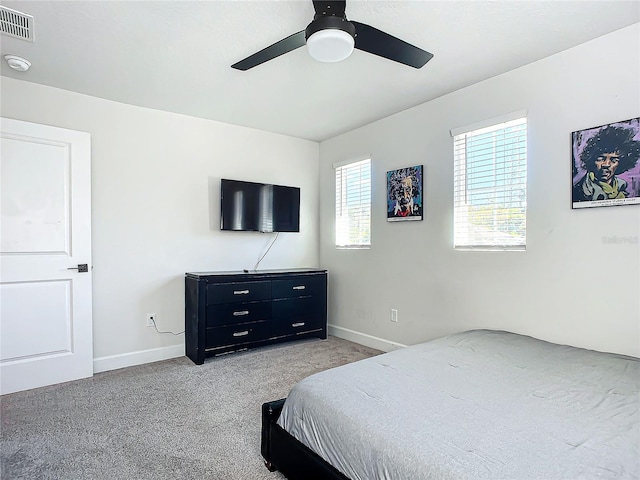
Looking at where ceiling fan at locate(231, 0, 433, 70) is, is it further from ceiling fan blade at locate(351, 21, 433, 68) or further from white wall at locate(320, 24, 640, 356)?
white wall at locate(320, 24, 640, 356)

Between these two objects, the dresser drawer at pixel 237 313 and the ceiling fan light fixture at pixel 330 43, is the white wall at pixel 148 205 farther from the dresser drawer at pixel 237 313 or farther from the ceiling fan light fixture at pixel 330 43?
the ceiling fan light fixture at pixel 330 43

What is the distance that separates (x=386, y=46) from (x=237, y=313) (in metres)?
2.72

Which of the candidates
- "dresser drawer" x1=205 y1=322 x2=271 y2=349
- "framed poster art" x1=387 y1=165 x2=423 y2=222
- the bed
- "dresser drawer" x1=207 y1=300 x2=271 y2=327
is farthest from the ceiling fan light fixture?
"dresser drawer" x1=205 y1=322 x2=271 y2=349

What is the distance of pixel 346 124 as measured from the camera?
13.5ft

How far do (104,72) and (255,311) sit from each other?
2465 millimetres

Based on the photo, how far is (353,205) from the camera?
434 centimetres

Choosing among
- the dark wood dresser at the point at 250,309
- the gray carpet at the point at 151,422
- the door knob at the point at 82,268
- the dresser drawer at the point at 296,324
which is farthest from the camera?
the dresser drawer at the point at 296,324

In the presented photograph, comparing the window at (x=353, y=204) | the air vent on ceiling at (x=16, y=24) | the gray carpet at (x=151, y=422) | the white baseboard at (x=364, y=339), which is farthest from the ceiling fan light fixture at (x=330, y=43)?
the white baseboard at (x=364, y=339)

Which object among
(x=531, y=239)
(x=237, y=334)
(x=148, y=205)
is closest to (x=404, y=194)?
(x=531, y=239)

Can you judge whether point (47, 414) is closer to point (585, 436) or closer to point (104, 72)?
point (104, 72)

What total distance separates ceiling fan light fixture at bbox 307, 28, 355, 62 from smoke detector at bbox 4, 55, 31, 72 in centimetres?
227

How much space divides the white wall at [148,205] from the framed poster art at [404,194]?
1.54 meters

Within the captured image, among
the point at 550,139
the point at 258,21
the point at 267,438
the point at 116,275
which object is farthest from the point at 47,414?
the point at 550,139

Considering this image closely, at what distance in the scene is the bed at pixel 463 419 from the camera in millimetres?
1111
